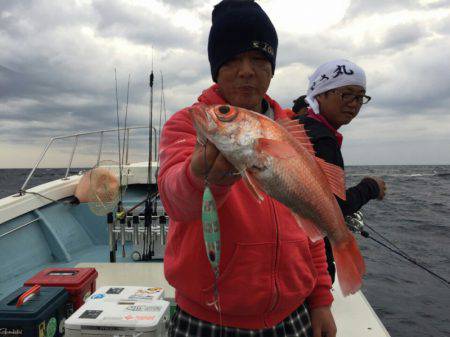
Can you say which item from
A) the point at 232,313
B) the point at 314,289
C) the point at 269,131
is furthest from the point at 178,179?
the point at 314,289

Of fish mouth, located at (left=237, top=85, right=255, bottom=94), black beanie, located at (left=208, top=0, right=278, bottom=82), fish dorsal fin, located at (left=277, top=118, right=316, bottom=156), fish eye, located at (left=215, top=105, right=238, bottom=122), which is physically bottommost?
fish dorsal fin, located at (left=277, top=118, right=316, bottom=156)

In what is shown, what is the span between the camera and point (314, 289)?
8.10ft

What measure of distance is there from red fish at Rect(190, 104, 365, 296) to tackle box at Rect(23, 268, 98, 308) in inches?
107

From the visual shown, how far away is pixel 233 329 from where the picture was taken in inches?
81.0

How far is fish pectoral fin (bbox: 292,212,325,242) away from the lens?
67.7 inches

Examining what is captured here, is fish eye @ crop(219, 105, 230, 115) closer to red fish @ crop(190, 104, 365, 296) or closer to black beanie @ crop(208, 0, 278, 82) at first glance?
red fish @ crop(190, 104, 365, 296)

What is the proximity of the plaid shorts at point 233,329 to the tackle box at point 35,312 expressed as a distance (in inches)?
54.5

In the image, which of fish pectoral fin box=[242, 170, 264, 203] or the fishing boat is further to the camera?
the fishing boat

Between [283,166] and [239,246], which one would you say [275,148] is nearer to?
[283,166]

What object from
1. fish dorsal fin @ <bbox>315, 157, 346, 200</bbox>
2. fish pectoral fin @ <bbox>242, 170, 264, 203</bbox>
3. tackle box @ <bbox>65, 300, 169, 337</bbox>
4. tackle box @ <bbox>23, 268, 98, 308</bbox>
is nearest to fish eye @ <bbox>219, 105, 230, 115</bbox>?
fish pectoral fin @ <bbox>242, 170, 264, 203</bbox>

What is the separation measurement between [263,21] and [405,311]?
26.4 feet

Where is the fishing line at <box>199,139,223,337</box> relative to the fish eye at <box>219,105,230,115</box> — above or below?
below

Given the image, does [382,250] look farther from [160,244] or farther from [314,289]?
[314,289]

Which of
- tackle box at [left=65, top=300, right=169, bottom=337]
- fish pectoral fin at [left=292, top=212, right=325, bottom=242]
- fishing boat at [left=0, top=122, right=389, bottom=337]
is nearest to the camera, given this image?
fish pectoral fin at [left=292, top=212, right=325, bottom=242]
